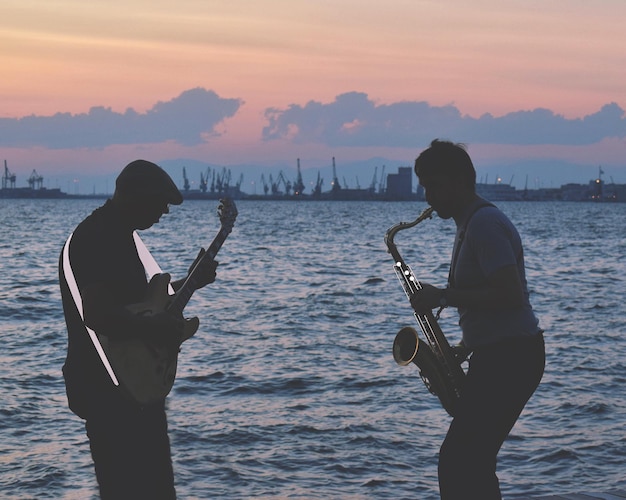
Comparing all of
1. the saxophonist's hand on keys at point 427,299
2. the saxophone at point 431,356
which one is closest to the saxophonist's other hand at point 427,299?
the saxophonist's hand on keys at point 427,299

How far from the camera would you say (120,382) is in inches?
171

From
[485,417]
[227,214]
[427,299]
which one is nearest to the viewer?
[485,417]

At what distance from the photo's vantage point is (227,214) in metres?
4.87

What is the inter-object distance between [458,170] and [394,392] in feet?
32.8

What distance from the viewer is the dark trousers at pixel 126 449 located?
14.4 ft

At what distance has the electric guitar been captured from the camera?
Result: 4383 mm

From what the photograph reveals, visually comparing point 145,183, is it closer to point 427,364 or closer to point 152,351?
point 152,351

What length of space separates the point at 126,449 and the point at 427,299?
1532 millimetres

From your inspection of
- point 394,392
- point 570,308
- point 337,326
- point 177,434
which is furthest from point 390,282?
point 177,434

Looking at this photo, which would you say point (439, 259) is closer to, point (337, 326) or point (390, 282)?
point (390, 282)

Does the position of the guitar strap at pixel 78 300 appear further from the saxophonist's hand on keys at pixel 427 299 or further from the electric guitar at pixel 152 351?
the saxophonist's hand on keys at pixel 427 299

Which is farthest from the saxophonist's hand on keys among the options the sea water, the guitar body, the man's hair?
the sea water

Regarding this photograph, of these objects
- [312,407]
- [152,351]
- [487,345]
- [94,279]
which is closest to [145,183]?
[94,279]

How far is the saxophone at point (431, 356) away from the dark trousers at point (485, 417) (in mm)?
344
